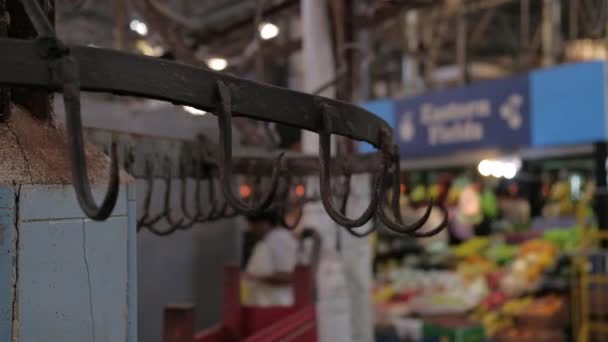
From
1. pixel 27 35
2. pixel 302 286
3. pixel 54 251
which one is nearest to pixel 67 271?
pixel 54 251

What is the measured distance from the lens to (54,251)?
4.13ft

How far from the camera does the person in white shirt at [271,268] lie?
4.57 m

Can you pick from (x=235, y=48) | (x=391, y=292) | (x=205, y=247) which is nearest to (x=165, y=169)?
(x=205, y=247)

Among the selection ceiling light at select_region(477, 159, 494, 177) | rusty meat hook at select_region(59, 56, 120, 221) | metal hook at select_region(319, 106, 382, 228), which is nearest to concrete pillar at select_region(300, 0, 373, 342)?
metal hook at select_region(319, 106, 382, 228)

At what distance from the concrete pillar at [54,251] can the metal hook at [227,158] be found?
48 cm

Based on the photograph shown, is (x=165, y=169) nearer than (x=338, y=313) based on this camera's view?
Yes

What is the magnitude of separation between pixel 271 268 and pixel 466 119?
3.25 metres

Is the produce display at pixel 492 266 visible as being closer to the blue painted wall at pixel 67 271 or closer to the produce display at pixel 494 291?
the produce display at pixel 494 291

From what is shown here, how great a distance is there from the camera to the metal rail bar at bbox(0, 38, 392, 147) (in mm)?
758

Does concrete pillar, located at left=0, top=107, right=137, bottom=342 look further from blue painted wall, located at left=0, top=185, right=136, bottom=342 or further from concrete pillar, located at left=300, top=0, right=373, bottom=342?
concrete pillar, located at left=300, top=0, right=373, bottom=342

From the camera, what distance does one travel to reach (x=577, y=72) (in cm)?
579

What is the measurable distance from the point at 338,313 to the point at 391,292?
4396 millimetres

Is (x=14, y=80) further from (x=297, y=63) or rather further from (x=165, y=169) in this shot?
(x=297, y=63)

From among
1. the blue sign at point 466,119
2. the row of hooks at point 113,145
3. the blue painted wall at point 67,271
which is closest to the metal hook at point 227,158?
the row of hooks at point 113,145
